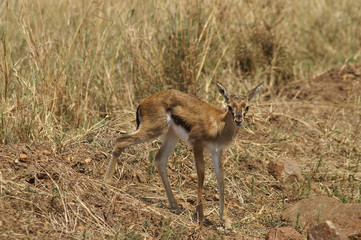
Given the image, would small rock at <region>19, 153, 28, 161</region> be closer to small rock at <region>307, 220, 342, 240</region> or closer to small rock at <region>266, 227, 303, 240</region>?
small rock at <region>266, 227, 303, 240</region>

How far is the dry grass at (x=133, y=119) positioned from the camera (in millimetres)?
5305

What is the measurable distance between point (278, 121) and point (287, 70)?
5.97 feet

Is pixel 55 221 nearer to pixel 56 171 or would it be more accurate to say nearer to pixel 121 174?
pixel 56 171

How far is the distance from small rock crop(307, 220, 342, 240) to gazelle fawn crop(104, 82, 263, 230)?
93 centimetres

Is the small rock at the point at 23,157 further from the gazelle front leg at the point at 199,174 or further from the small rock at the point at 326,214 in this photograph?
the small rock at the point at 326,214

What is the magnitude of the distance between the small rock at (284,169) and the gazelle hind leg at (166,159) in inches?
61.6

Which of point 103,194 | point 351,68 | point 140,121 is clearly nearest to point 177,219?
point 103,194

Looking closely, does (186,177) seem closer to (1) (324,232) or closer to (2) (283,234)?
(2) (283,234)

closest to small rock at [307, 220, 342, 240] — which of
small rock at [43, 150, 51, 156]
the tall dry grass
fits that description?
small rock at [43, 150, 51, 156]

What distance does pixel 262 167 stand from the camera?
7.25m

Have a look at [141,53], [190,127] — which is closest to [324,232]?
[190,127]

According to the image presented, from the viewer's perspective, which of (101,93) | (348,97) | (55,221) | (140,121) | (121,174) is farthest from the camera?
(348,97)

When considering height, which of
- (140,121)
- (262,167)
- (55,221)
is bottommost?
(262,167)

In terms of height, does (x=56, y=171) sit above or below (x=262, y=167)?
above
